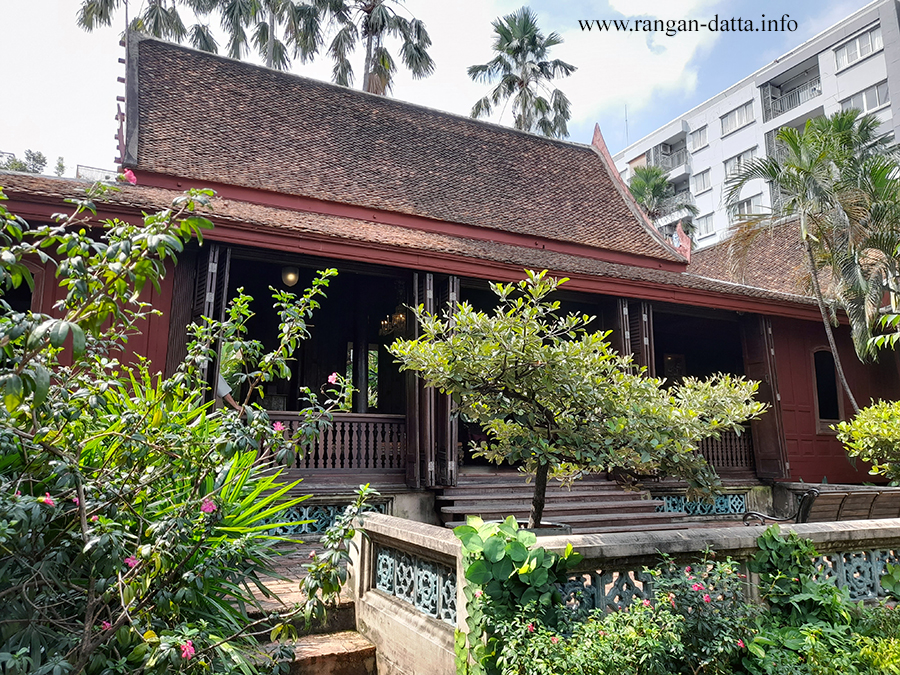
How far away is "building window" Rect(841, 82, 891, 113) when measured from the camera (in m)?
29.4

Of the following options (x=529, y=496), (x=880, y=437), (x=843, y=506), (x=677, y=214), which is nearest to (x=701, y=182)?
(x=677, y=214)

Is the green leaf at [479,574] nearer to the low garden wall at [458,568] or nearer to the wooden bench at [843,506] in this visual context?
the low garden wall at [458,568]

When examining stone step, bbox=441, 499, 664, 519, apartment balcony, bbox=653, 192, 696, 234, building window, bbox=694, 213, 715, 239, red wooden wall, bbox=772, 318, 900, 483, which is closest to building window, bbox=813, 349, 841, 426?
red wooden wall, bbox=772, 318, 900, 483

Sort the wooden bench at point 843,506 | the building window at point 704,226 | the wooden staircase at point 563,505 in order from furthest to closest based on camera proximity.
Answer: the building window at point 704,226 < the wooden staircase at point 563,505 < the wooden bench at point 843,506

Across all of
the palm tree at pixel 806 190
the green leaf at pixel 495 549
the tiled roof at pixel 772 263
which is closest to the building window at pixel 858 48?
the tiled roof at pixel 772 263

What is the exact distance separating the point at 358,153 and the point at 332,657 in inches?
390

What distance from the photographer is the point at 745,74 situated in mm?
37531

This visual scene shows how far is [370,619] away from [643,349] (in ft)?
23.5

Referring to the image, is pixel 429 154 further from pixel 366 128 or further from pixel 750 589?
pixel 750 589

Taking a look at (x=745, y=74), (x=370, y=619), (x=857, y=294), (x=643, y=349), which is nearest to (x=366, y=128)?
(x=643, y=349)

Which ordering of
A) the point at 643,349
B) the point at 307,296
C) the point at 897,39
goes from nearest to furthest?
the point at 307,296 < the point at 643,349 < the point at 897,39

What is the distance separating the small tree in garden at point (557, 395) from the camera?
4027mm

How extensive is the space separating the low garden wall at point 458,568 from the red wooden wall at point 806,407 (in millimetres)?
8107

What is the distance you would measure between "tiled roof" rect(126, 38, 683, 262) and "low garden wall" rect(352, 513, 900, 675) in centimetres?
744
